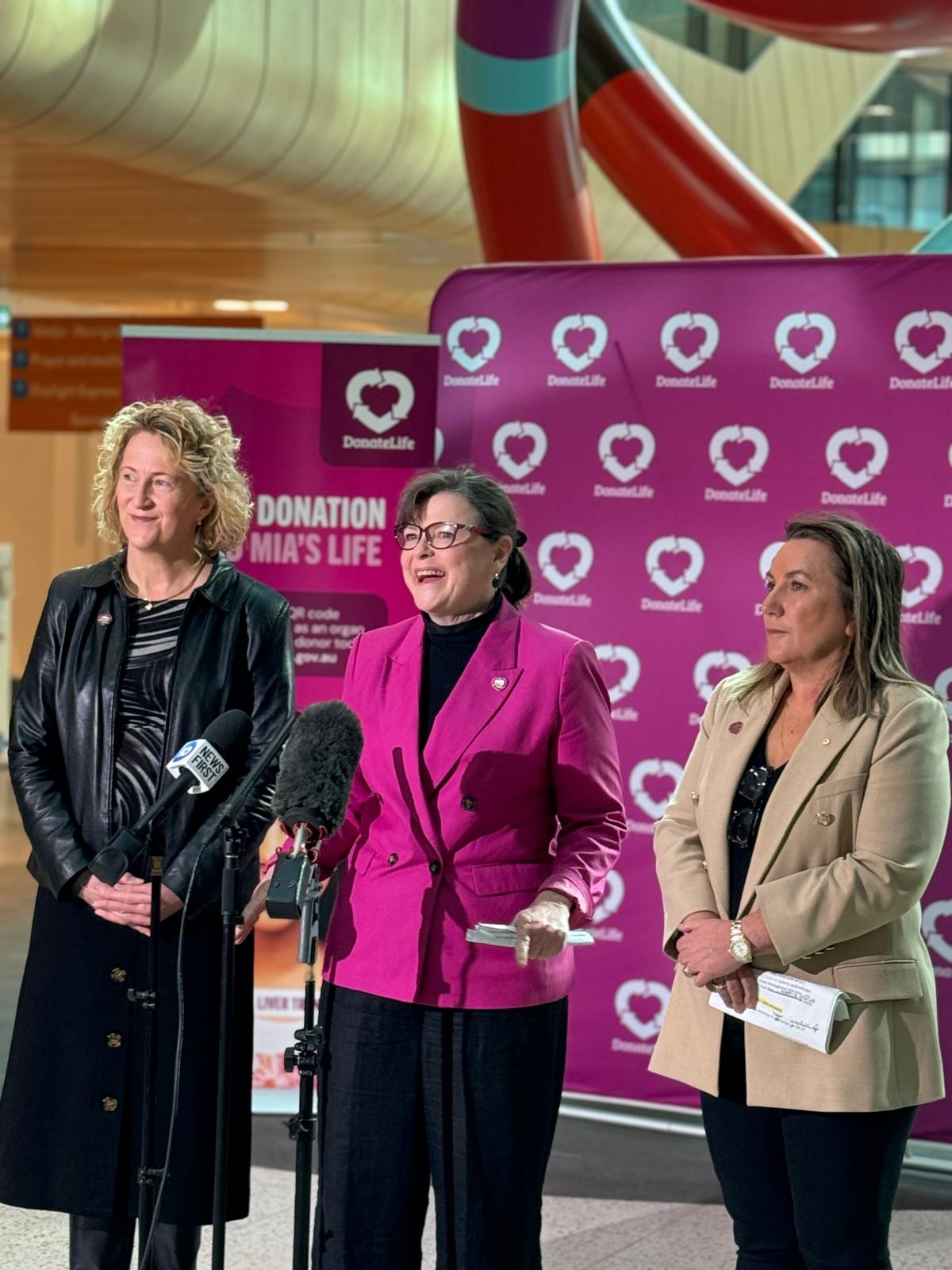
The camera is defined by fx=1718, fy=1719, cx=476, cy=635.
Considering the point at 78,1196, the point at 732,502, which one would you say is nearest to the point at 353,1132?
the point at 78,1196

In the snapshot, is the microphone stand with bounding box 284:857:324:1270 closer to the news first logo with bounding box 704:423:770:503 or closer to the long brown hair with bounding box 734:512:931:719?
the long brown hair with bounding box 734:512:931:719

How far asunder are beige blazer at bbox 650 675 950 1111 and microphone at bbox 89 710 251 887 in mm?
821

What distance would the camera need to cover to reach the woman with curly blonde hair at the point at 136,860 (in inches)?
115

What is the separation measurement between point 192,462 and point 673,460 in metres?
1.98

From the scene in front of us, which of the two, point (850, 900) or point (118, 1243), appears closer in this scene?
point (850, 900)

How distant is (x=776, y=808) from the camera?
8.94ft

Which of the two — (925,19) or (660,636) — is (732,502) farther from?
(925,19)

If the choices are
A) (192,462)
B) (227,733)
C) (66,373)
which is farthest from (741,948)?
(66,373)

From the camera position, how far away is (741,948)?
106 inches

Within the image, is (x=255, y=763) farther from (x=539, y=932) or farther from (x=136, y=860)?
(x=539, y=932)

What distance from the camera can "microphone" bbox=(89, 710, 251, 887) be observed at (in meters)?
2.39

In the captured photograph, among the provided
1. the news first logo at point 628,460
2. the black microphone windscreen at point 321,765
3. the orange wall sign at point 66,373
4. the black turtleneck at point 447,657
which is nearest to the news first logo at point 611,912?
the news first logo at point 628,460

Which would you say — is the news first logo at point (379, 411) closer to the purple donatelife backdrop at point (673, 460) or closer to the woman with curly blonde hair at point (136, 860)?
the purple donatelife backdrop at point (673, 460)

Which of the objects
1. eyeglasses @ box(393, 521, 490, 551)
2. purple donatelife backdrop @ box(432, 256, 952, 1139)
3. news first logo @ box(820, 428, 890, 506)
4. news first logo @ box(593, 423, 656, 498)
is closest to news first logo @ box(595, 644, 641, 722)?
purple donatelife backdrop @ box(432, 256, 952, 1139)
